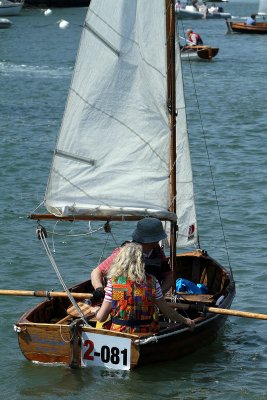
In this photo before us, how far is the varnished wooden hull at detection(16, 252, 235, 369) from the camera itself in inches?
416

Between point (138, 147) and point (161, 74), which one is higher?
point (161, 74)

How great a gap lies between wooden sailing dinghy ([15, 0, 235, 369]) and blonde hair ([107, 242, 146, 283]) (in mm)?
1173

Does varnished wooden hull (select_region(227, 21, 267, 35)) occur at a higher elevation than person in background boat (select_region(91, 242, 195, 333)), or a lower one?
higher

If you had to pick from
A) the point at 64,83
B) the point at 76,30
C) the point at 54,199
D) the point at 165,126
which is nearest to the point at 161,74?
the point at 165,126

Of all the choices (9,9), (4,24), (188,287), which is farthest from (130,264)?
(9,9)

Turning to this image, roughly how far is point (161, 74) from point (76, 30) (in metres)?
56.5

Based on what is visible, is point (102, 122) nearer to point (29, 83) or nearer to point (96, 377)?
point (96, 377)

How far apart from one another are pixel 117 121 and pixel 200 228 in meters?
6.46

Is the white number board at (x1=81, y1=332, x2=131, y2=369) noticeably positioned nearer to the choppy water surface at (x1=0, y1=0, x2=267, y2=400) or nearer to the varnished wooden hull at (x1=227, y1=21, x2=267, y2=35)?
the choppy water surface at (x1=0, y1=0, x2=267, y2=400)

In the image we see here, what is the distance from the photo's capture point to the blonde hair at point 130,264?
996 centimetres

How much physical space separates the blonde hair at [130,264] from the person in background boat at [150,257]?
448 mm

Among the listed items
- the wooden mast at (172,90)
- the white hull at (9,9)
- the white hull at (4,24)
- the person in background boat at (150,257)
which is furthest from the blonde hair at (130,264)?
the white hull at (9,9)

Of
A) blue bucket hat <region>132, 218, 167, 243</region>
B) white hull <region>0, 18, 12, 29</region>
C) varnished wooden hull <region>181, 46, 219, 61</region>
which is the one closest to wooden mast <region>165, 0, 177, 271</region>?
blue bucket hat <region>132, 218, 167, 243</region>

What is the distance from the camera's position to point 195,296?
12273 millimetres
